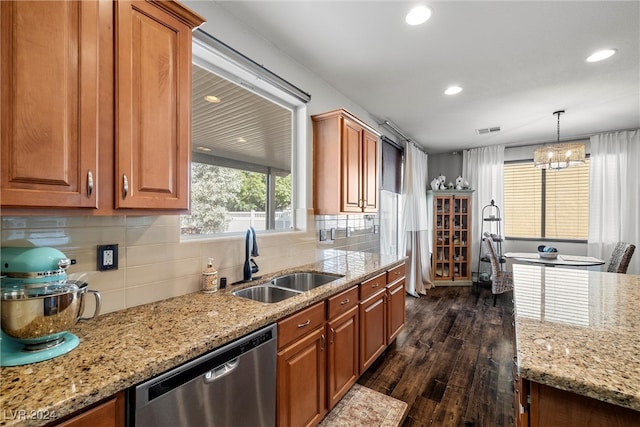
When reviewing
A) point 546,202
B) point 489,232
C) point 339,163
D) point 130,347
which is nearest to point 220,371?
point 130,347

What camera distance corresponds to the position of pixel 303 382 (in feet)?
5.16

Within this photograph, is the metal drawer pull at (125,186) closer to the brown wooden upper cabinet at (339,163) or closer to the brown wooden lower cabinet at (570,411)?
the brown wooden lower cabinet at (570,411)

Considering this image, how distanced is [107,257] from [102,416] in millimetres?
726

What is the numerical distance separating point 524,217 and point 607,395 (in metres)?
5.31

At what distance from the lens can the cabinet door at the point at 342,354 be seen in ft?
5.96

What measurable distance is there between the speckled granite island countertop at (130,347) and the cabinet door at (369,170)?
148 centimetres

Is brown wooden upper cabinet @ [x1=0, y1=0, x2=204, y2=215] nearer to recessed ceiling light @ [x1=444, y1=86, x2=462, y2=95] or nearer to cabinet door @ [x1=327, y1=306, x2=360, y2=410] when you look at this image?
cabinet door @ [x1=327, y1=306, x2=360, y2=410]

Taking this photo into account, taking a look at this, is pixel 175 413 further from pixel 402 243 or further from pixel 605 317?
pixel 402 243

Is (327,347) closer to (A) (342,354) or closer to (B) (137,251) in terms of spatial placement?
(A) (342,354)

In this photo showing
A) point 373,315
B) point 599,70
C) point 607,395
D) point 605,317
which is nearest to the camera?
point 607,395

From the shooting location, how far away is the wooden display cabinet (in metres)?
5.31

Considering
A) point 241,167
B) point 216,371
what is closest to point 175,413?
point 216,371

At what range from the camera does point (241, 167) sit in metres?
2.14

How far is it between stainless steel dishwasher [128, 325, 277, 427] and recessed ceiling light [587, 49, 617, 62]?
10.7 feet
